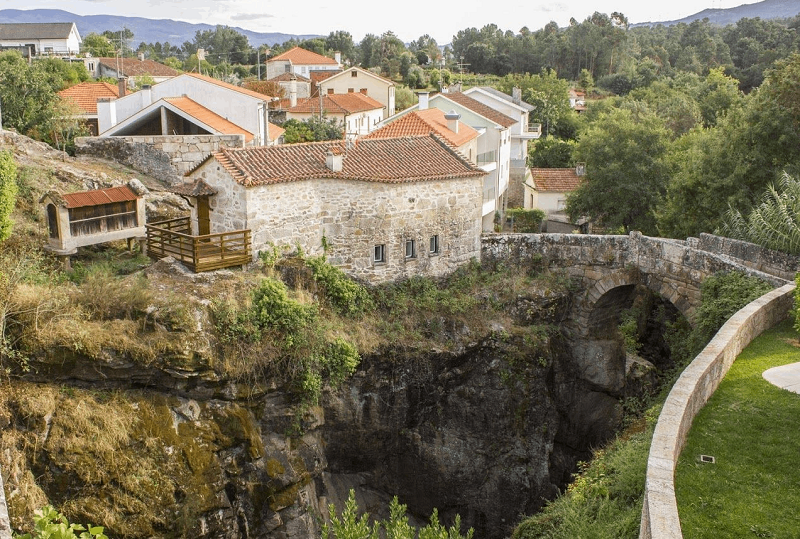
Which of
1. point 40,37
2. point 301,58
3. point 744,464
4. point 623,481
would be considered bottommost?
point 623,481

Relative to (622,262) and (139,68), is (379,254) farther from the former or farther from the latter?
(139,68)

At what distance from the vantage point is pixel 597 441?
2594 centimetres

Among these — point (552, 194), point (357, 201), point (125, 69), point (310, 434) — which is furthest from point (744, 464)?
point (125, 69)

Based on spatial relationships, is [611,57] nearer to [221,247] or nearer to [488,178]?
[488,178]

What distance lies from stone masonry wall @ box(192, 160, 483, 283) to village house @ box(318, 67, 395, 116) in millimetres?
39701

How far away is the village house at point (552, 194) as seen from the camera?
42469mm

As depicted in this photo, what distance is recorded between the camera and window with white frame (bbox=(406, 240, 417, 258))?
24734mm

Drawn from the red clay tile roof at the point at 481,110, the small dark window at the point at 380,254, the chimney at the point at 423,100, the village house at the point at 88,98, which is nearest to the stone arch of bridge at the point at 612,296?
the small dark window at the point at 380,254

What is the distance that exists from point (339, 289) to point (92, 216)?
7.48 m

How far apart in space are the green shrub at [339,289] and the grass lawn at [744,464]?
38.0 feet

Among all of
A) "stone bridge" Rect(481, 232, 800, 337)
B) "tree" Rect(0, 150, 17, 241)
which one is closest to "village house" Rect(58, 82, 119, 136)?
"tree" Rect(0, 150, 17, 241)

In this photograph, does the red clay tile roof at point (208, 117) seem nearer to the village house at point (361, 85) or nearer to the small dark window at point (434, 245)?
the small dark window at point (434, 245)

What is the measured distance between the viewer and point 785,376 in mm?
14016

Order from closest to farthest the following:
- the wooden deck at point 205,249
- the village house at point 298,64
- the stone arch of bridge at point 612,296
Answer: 1. the wooden deck at point 205,249
2. the stone arch of bridge at point 612,296
3. the village house at point 298,64
